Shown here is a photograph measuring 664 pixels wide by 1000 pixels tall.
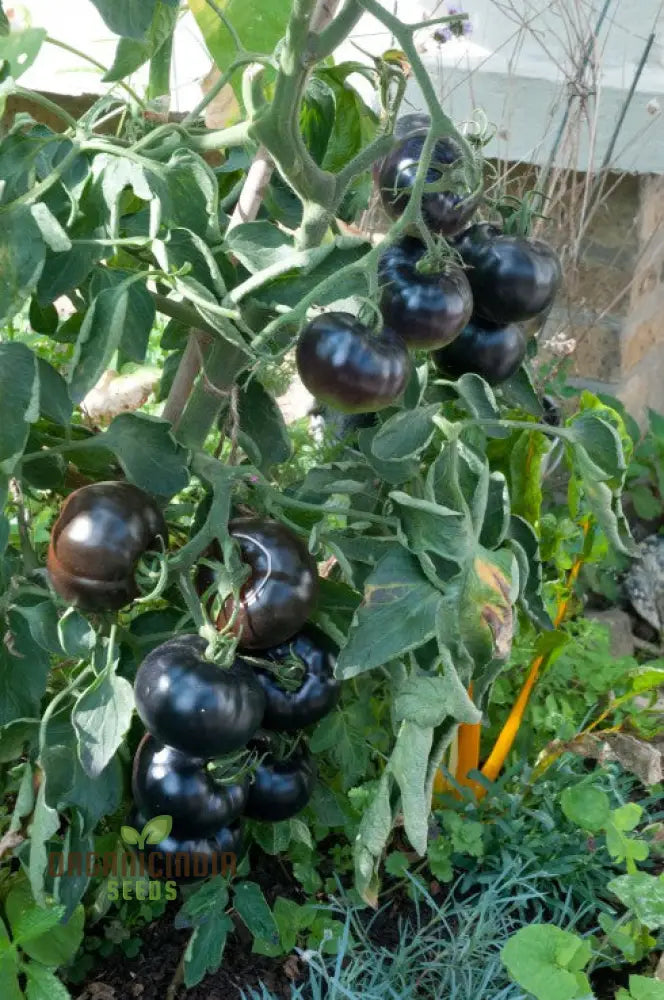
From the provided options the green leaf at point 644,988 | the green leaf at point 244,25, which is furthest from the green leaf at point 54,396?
the green leaf at point 644,988

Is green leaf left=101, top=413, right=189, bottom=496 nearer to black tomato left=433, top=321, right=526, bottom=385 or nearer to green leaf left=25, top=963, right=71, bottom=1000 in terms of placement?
black tomato left=433, top=321, right=526, bottom=385

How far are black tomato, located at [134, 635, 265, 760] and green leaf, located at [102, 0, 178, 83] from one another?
439 millimetres

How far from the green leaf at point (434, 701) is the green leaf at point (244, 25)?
616mm

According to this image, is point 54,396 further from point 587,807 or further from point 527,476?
point 587,807

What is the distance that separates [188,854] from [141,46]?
0.65 meters

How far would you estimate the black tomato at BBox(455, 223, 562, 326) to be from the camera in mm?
685

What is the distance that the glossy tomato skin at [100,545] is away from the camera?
636 millimetres

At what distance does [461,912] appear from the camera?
1.09 meters

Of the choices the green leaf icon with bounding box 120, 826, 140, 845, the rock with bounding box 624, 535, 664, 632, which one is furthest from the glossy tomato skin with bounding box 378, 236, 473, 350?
the rock with bounding box 624, 535, 664, 632

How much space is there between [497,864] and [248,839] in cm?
36

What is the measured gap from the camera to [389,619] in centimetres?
61

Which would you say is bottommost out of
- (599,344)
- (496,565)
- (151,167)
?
(599,344)

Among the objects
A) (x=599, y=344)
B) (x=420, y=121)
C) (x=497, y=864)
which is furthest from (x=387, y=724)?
(x=599, y=344)

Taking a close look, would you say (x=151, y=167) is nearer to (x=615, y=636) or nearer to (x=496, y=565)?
(x=496, y=565)
